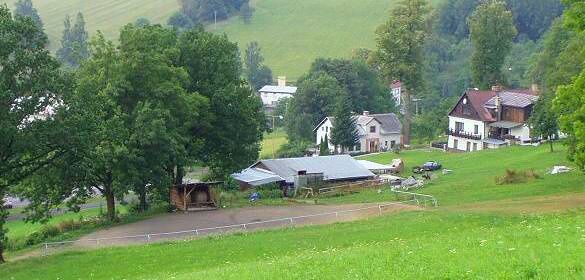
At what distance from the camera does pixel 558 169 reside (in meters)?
54.9

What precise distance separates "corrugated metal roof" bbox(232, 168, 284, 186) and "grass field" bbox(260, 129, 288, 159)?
1288 inches

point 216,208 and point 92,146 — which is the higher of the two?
point 92,146

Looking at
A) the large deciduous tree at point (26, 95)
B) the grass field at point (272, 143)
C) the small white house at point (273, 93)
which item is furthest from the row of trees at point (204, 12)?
the large deciduous tree at point (26, 95)

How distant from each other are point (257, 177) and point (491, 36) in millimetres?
40898

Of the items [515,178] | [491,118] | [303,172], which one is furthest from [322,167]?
[491,118]

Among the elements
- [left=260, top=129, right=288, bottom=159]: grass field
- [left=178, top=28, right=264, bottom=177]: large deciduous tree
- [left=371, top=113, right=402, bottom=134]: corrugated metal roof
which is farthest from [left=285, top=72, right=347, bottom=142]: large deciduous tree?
[left=178, top=28, right=264, bottom=177]: large deciduous tree

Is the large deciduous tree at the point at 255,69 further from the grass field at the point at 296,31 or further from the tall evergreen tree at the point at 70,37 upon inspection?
the tall evergreen tree at the point at 70,37

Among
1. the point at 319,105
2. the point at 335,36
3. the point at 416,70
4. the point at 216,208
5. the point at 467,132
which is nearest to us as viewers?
the point at 216,208

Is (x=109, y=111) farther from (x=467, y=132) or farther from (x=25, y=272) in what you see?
(x=467, y=132)

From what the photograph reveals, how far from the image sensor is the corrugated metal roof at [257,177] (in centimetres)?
6326

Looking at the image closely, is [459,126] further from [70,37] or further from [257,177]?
[70,37]

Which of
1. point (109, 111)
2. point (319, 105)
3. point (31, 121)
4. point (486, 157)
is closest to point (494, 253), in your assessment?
point (31, 121)

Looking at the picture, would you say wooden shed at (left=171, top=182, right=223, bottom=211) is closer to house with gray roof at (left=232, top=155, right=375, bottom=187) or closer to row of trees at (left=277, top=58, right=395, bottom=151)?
house with gray roof at (left=232, top=155, right=375, bottom=187)

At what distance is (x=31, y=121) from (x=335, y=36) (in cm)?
15215
